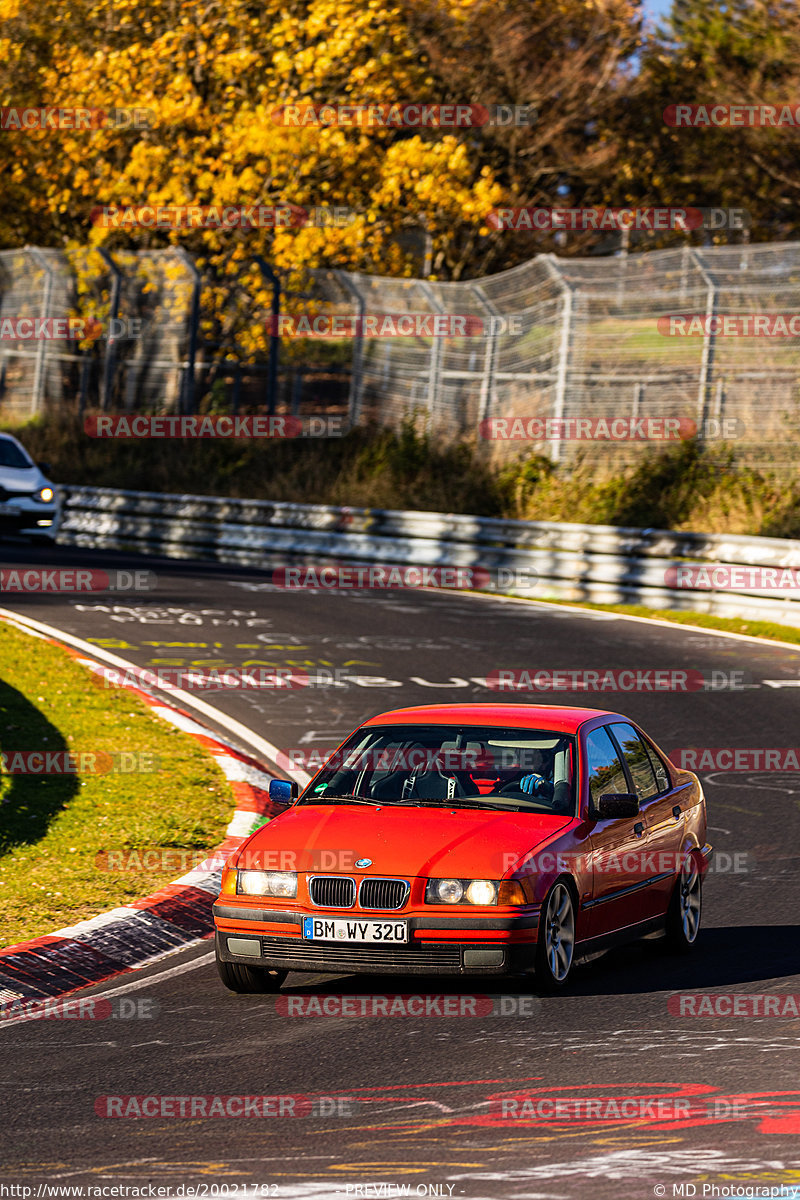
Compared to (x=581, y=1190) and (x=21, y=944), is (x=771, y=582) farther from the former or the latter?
(x=581, y=1190)

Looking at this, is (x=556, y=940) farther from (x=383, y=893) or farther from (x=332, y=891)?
(x=332, y=891)

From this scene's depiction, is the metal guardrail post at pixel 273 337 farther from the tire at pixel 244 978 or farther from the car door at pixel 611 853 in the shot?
the tire at pixel 244 978

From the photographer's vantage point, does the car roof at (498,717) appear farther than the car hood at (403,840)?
Yes

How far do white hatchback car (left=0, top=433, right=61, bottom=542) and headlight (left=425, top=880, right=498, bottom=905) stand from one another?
2000 centimetres

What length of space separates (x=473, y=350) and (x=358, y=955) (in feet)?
75.9

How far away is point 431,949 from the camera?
750cm

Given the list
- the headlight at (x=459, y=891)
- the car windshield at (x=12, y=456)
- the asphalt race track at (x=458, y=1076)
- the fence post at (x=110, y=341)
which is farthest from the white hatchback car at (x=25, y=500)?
the headlight at (x=459, y=891)

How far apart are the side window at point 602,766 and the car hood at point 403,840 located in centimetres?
52

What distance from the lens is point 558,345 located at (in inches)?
1093

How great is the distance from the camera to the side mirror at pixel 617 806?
27.4 ft

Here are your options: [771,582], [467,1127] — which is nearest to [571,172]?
[771,582]

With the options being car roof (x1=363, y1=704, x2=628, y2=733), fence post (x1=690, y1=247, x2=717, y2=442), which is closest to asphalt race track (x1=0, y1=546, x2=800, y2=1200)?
car roof (x1=363, y1=704, x2=628, y2=733)

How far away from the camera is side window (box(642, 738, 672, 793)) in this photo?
9.59m

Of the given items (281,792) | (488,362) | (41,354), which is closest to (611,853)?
(281,792)
